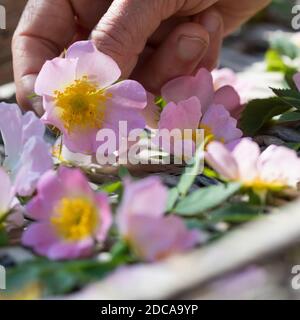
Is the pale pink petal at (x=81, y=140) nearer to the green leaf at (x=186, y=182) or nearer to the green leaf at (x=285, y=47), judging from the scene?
the green leaf at (x=186, y=182)

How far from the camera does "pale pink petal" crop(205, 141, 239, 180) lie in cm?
48

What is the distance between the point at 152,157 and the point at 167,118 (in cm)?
7

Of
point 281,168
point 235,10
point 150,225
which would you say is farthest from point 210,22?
point 150,225

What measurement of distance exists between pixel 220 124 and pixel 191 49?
14cm

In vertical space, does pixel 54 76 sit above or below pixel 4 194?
above

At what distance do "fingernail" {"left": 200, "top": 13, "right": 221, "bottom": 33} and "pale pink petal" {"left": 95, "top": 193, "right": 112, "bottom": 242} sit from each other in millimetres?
386

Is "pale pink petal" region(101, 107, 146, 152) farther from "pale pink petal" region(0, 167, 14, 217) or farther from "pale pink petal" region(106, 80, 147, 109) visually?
"pale pink petal" region(0, 167, 14, 217)

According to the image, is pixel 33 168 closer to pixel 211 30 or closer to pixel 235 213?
pixel 235 213

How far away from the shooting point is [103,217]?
44 cm

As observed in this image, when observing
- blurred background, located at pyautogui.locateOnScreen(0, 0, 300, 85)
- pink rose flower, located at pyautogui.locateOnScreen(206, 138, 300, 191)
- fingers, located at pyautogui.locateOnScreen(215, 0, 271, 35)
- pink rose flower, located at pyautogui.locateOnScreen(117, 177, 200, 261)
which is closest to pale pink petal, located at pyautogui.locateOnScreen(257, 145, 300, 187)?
pink rose flower, located at pyautogui.locateOnScreen(206, 138, 300, 191)

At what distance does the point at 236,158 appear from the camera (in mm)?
494

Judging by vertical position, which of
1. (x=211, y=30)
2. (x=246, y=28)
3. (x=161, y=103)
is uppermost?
(x=246, y=28)
